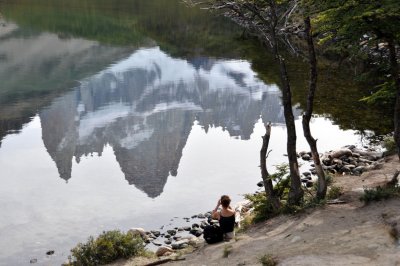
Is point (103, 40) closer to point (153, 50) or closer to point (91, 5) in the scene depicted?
point (153, 50)

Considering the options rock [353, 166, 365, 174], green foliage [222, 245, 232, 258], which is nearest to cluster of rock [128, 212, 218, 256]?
green foliage [222, 245, 232, 258]

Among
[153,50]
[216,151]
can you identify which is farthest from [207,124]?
[153,50]

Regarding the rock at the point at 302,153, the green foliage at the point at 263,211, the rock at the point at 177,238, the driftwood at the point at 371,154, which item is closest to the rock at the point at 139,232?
the rock at the point at 177,238

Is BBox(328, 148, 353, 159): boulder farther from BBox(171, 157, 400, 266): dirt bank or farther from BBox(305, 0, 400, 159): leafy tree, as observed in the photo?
BBox(305, 0, 400, 159): leafy tree

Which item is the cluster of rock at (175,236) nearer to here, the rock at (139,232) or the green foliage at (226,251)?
the rock at (139,232)

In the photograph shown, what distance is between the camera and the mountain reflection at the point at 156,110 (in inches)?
1766

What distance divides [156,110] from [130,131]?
546 cm

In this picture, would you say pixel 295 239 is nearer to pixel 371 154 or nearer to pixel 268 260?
pixel 268 260

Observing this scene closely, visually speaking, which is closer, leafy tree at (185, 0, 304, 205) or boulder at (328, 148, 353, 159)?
leafy tree at (185, 0, 304, 205)

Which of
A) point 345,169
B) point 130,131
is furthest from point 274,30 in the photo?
point 130,131

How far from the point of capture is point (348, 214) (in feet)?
57.9

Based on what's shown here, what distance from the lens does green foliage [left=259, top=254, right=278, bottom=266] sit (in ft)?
46.7

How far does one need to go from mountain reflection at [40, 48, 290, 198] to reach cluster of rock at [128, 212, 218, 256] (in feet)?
35.9

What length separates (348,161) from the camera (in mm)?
29844
